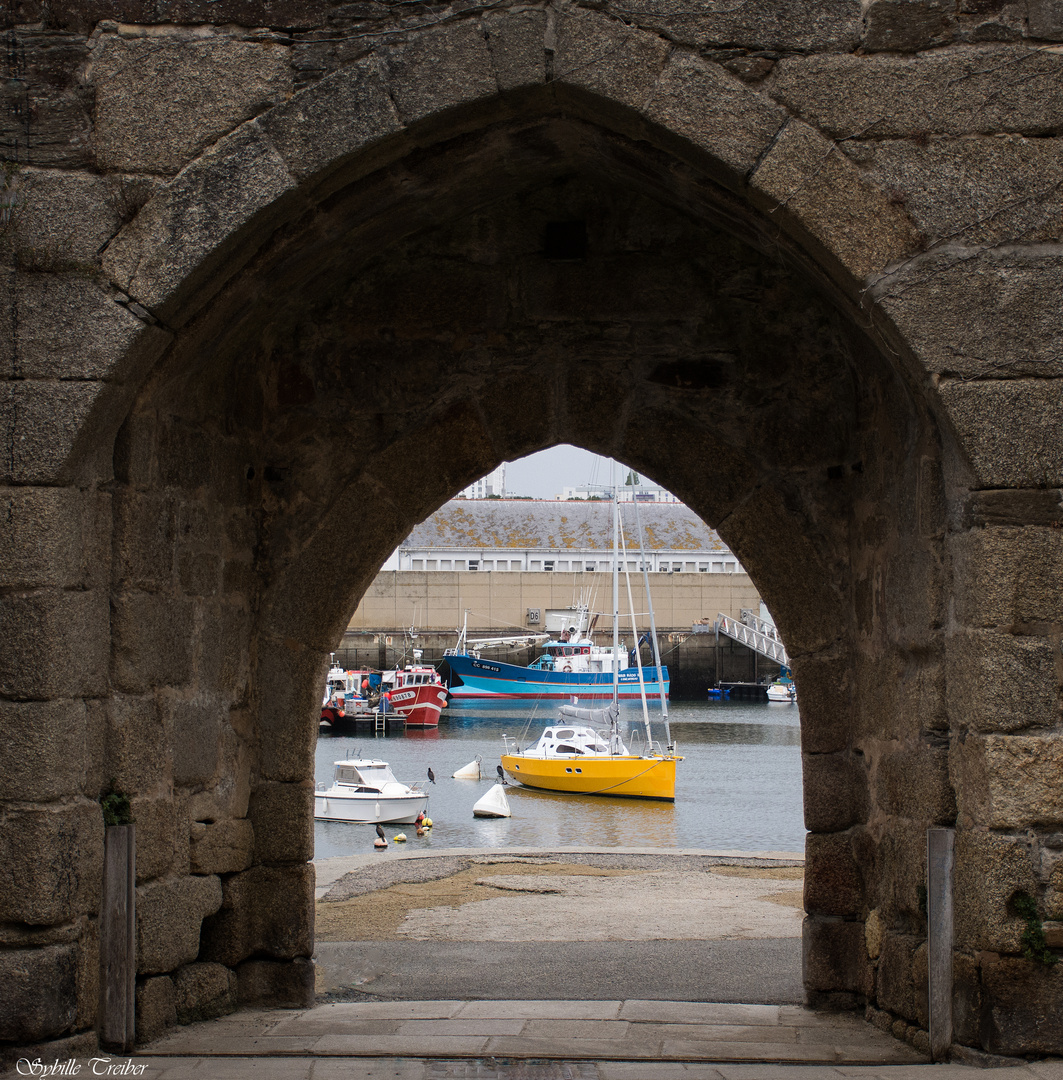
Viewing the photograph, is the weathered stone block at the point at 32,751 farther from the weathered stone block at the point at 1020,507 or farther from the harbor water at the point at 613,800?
the harbor water at the point at 613,800

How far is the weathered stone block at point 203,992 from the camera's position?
14.6 ft

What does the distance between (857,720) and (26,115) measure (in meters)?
3.50

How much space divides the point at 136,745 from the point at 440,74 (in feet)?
7.24

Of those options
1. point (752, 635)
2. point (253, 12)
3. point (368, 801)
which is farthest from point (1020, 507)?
point (752, 635)

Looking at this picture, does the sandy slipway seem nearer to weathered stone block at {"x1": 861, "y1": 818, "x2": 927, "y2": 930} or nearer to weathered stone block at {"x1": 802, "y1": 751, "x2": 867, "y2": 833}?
weathered stone block at {"x1": 802, "y1": 751, "x2": 867, "y2": 833}

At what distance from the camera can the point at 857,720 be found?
4.96 metres

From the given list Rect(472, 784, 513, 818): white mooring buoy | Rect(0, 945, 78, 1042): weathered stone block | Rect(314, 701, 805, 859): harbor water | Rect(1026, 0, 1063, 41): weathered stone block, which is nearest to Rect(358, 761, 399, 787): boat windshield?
Rect(314, 701, 805, 859): harbor water

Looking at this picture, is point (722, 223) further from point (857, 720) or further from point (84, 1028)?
point (84, 1028)

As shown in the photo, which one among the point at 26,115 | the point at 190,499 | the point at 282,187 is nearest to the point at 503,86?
the point at 282,187

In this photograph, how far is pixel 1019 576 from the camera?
3.54 meters

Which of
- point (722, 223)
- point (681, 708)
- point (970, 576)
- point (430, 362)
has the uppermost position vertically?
point (722, 223)

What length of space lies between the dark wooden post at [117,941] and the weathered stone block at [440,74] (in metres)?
2.31

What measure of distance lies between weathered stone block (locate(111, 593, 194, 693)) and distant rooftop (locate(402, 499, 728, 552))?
149 ft

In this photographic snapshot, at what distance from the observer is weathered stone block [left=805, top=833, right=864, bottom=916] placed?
488 cm
